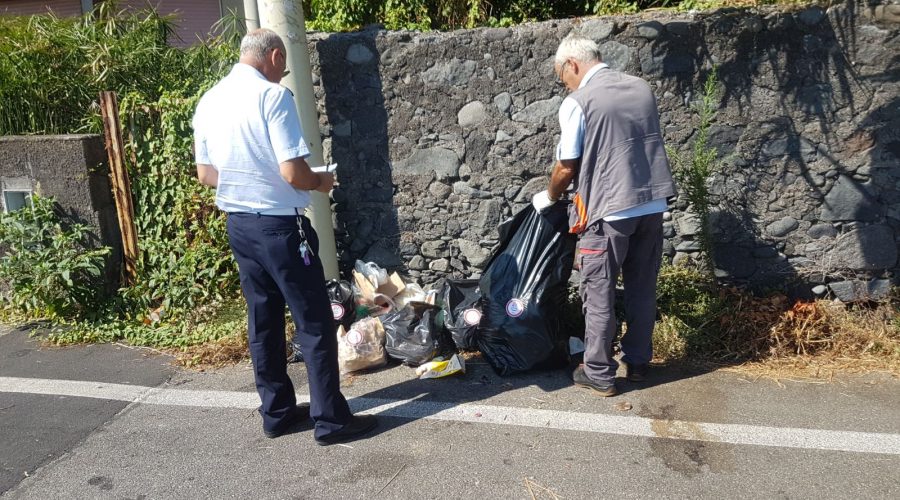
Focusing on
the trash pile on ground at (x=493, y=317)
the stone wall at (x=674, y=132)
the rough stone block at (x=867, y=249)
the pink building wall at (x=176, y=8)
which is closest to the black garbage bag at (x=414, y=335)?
the trash pile on ground at (x=493, y=317)

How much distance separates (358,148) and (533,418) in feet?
7.49

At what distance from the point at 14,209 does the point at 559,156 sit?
4.37 m

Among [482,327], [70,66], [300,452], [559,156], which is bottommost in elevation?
[300,452]

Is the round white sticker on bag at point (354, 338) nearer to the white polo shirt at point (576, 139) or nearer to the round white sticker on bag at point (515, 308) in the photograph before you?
the round white sticker on bag at point (515, 308)

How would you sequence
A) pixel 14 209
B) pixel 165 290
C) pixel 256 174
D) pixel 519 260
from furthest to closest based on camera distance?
pixel 14 209 → pixel 165 290 → pixel 519 260 → pixel 256 174

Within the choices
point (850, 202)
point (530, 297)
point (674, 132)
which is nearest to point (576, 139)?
point (530, 297)

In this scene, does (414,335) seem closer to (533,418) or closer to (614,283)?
(533,418)

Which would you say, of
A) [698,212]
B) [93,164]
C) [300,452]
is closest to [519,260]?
[698,212]

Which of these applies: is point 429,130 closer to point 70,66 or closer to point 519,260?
point 519,260

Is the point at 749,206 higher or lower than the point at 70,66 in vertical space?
lower

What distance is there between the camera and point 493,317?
13.1 feet

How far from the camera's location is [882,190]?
4.26 meters

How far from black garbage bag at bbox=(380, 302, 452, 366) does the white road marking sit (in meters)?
0.42

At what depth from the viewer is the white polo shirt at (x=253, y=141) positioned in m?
3.06
